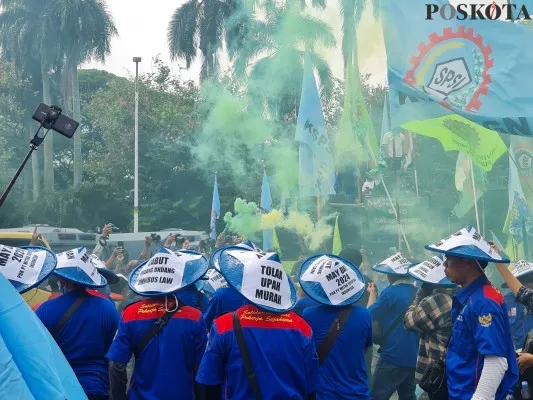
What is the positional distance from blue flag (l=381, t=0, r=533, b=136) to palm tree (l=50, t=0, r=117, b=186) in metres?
24.3

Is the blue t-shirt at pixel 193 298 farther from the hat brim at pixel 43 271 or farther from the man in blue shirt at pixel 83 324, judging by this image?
the hat brim at pixel 43 271

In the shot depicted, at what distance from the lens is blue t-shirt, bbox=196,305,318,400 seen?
391cm

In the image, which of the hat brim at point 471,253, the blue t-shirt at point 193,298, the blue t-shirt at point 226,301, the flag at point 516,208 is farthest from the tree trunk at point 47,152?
the hat brim at point 471,253

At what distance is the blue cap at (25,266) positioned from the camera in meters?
4.78

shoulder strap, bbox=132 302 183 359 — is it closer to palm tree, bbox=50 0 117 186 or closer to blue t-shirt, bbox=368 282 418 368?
blue t-shirt, bbox=368 282 418 368

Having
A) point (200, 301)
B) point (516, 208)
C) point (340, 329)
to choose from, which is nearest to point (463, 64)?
point (200, 301)

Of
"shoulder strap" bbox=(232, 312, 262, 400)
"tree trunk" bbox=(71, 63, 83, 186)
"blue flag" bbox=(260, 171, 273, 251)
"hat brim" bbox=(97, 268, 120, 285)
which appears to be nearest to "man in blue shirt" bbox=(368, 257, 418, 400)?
"hat brim" bbox=(97, 268, 120, 285)

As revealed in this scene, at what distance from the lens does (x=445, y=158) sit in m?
26.8

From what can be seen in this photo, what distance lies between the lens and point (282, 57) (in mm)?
29641

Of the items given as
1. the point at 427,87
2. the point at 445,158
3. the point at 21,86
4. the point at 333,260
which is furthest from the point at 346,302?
the point at 21,86

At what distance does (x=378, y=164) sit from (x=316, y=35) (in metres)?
9.79

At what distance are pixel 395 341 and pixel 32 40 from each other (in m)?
30.4

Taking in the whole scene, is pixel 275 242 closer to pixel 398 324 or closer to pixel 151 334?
pixel 398 324

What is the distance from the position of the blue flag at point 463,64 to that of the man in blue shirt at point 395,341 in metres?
3.21
